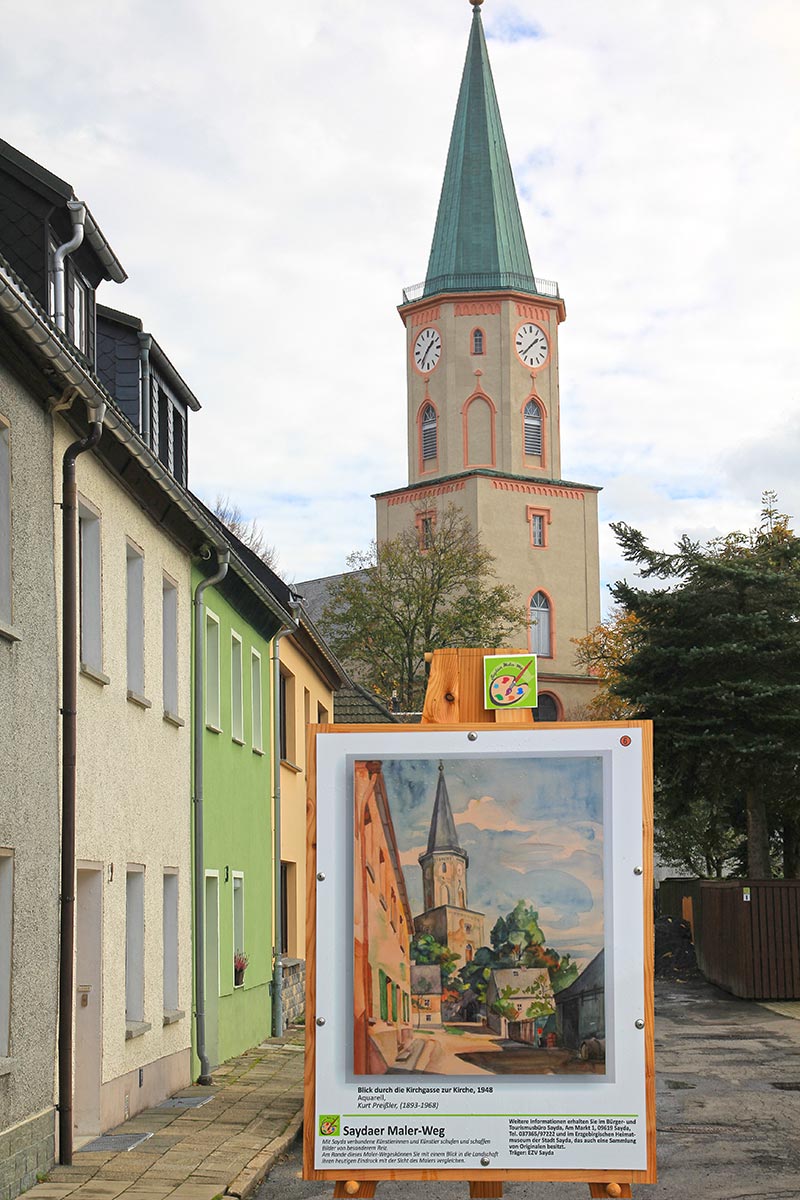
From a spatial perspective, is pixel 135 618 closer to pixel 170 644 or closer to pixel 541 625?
pixel 170 644

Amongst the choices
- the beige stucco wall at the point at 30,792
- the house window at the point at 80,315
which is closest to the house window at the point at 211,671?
the house window at the point at 80,315

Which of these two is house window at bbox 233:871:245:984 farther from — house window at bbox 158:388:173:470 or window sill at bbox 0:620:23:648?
window sill at bbox 0:620:23:648

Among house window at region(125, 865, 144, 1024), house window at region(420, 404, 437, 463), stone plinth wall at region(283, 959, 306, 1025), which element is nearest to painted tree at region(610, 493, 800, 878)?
stone plinth wall at region(283, 959, 306, 1025)

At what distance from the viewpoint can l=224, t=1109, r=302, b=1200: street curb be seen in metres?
11.4

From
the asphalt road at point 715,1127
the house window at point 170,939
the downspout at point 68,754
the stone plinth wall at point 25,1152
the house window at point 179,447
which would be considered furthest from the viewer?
the house window at point 179,447

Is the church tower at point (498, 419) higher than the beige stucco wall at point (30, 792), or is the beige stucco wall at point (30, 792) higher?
the church tower at point (498, 419)

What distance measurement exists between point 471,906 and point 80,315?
9.85 m

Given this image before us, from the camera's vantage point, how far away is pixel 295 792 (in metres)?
29.2

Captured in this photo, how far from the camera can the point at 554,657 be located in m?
76.2

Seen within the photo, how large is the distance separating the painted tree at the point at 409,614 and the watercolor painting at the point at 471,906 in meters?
52.6

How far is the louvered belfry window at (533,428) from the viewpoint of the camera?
79375 millimetres

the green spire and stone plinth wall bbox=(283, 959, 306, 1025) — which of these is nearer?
stone plinth wall bbox=(283, 959, 306, 1025)

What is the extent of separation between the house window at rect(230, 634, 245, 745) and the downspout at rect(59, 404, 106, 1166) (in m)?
8.99

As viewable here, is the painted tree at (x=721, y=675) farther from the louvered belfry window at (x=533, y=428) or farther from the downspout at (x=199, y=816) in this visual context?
the louvered belfry window at (x=533, y=428)
